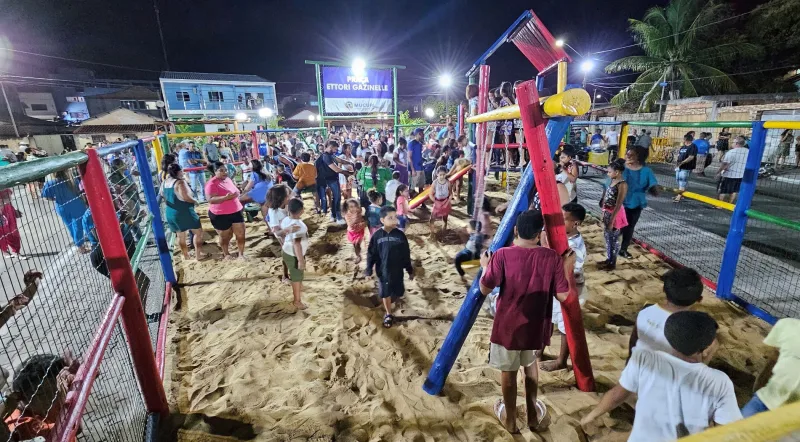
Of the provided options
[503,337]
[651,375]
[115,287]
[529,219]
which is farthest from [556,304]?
[115,287]

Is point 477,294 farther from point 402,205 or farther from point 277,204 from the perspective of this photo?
point 402,205

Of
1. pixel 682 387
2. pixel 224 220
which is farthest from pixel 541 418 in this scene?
pixel 224 220

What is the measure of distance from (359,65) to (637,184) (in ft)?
38.1

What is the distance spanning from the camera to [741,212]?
3.84m

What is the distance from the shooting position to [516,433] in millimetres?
2576

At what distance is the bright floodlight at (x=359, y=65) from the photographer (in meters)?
14.0

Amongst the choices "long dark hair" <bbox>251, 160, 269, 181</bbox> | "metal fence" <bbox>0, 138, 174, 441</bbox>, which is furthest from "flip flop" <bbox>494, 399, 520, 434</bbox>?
"long dark hair" <bbox>251, 160, 269, 181</bbox>

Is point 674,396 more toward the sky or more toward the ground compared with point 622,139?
more toward the ground

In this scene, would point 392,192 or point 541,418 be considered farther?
point 392,192

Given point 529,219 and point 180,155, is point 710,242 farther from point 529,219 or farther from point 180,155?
point 180,155

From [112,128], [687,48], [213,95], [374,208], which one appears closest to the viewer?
[374,208]

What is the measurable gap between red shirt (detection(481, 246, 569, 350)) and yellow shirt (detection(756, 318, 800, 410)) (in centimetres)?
99

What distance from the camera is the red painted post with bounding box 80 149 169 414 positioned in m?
2.29

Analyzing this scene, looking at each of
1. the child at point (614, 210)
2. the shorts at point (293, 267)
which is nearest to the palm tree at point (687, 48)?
the child at point (614, 210)
